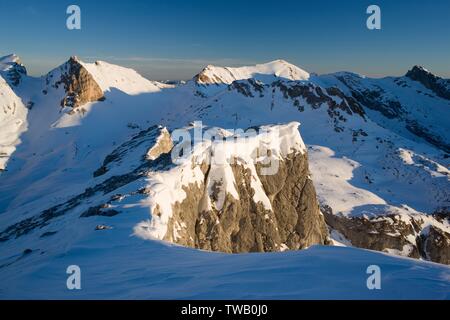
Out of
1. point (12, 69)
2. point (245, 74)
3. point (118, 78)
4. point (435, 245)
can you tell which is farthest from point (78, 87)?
point (435, 245)

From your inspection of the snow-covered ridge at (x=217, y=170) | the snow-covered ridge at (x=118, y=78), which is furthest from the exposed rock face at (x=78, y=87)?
the snow-covered ridge at (x=217, y=170)

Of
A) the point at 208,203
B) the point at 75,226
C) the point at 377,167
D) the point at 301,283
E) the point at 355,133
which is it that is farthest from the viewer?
the point at 355,133

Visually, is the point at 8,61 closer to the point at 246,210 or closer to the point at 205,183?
the point at 246,210

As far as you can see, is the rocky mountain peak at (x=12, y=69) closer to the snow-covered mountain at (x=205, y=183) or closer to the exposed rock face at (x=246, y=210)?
the snow-covered mountain at (x=205, y=183)

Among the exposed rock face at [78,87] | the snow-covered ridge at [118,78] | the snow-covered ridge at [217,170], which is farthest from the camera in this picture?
the snow-covered ridge at [118,78]

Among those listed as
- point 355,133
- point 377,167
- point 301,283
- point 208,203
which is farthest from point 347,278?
point 355,133
